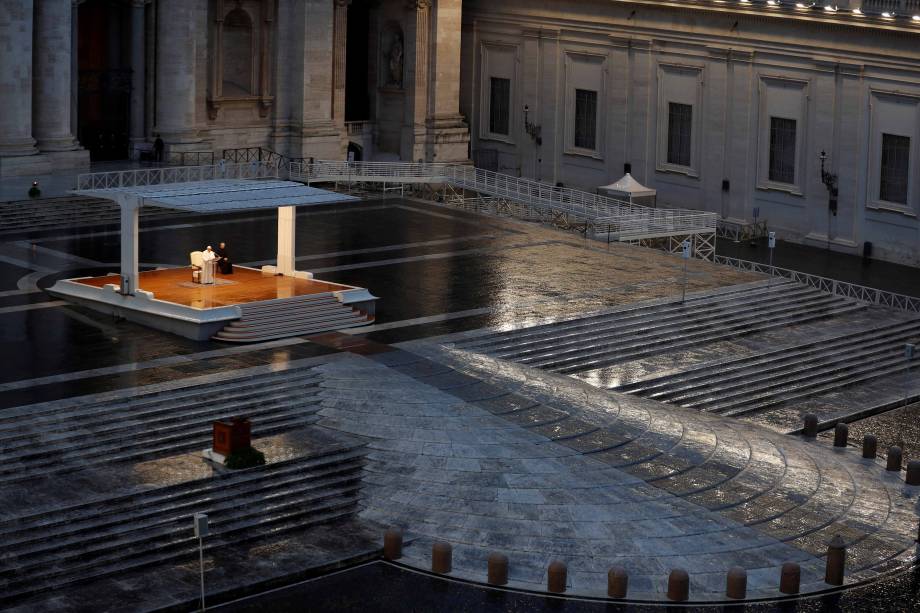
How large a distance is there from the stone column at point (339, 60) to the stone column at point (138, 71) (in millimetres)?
9061

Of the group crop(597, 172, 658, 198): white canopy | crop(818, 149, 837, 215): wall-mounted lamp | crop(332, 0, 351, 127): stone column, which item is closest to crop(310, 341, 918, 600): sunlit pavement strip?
crop(597, 172, 658, 198): white canopy

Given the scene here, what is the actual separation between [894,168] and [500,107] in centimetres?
2195

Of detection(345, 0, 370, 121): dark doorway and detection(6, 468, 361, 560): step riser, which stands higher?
detection(345, 0, 370, 121): dark doorway

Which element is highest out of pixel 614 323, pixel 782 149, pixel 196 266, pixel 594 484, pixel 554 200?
→ pixel 782 149

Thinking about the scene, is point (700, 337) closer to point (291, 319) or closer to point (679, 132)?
point (291, 319)

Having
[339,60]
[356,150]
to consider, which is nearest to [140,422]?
[339,60]

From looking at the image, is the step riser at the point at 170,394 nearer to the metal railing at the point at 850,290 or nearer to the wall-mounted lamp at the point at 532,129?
the metal railing at the point at 850,290

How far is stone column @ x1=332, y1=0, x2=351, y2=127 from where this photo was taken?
75.9 meters

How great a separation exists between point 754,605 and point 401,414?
33.6ft

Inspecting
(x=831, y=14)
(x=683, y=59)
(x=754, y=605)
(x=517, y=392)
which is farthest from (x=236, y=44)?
(x=754, y=605)

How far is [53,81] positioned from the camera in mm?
65438

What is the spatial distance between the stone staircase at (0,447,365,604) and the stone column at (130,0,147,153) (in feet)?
120

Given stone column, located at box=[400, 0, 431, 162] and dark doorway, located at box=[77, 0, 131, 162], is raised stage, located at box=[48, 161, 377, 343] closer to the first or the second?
dark doorway, located at box=[77, 0, 131, 162]

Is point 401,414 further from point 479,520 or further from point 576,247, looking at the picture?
point 576,247
